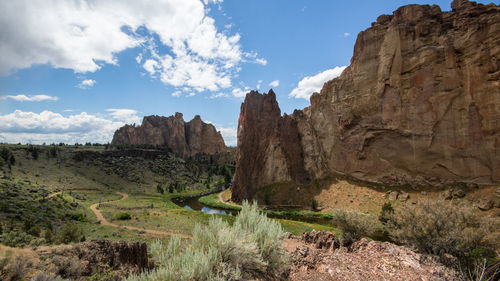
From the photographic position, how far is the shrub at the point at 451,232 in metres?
11.3

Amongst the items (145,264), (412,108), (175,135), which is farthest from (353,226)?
(175,135)

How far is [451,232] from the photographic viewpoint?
38.5 feet

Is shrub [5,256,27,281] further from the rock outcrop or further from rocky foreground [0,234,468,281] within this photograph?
the rock outcrop

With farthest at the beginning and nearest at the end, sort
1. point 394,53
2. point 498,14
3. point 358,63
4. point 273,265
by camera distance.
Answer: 1. point 358,63
2. point 394,53
3. point 498,14
4. point 273,265

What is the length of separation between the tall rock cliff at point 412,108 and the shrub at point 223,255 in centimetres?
3760

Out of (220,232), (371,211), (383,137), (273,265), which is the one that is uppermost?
(383,137)

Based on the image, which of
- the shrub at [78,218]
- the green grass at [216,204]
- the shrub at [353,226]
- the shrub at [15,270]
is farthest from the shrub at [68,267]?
the green grass at [216,204]

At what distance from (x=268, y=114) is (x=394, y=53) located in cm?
2686

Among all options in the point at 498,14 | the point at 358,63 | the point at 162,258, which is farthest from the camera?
the point at 358,63

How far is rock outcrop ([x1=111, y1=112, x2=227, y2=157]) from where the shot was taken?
115m

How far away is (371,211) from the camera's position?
33.7m

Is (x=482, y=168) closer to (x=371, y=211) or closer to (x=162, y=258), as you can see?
(x=371, y=211)

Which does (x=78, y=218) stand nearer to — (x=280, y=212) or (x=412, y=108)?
(x=280, y=212)

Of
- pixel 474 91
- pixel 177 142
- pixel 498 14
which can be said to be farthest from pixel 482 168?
pixel 177 142
